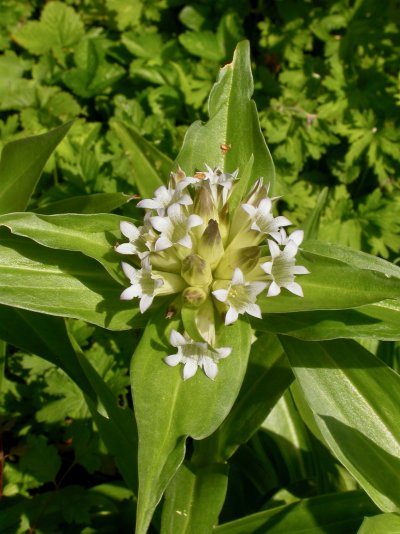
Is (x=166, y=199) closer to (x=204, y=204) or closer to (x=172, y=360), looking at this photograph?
(x=204, y=204)

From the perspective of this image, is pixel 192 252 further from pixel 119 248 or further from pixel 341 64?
pixel 341 64

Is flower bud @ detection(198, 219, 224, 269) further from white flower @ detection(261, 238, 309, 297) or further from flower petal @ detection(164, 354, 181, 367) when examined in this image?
flower petal @ detection(164, 354, 181, 367)

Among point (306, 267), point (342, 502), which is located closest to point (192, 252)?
point (306, 267)

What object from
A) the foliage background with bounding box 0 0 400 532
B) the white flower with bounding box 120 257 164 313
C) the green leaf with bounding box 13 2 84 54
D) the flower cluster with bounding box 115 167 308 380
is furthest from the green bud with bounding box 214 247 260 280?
the green leaf with bounding box 13 2 84 54

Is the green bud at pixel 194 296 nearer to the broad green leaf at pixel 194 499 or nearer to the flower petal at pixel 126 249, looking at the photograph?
the flower petal at pixel 126 249

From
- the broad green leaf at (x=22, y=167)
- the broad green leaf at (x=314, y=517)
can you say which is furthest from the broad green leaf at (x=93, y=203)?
the broad green leaf at (x=314, y=517)
